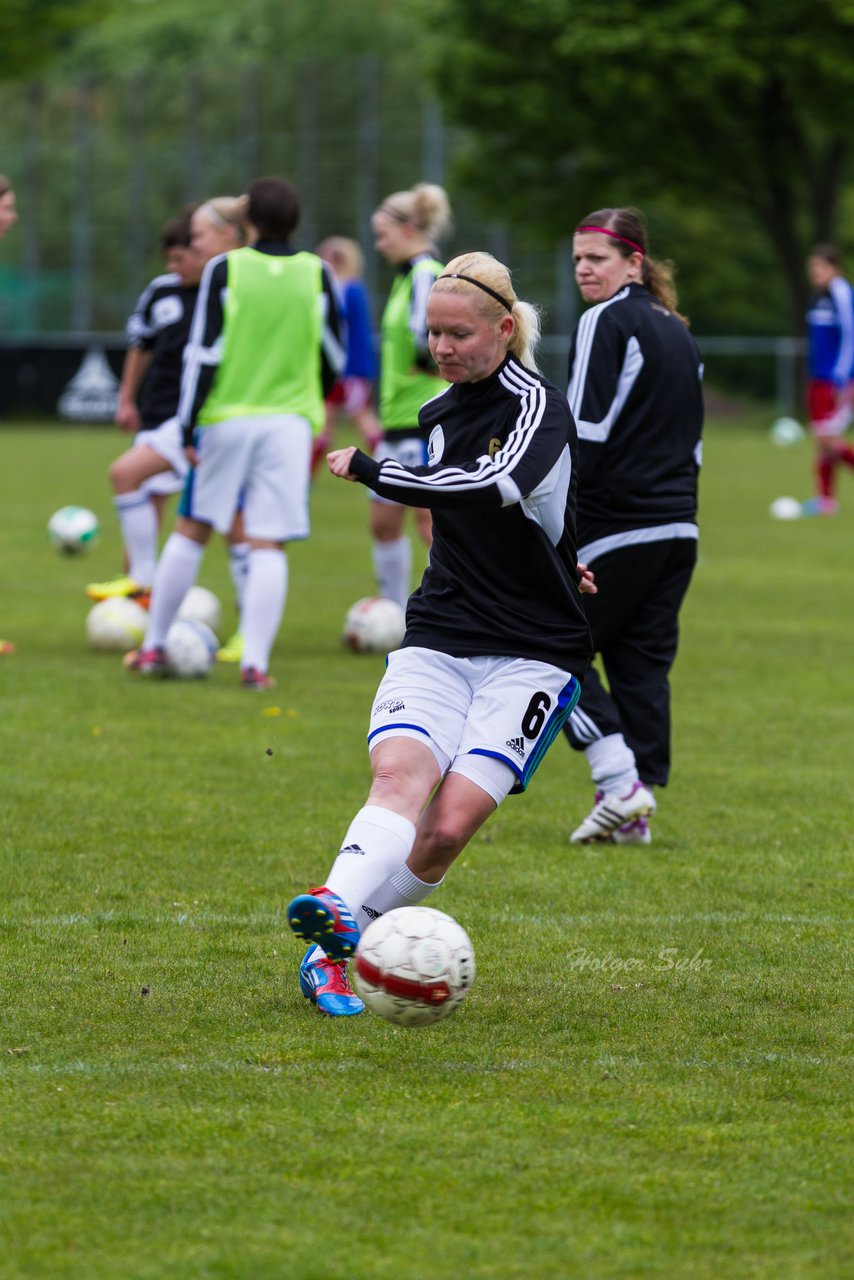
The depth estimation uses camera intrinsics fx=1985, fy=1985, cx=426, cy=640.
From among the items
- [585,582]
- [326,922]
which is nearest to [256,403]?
[585,582]

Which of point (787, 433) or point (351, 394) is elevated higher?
point (351, 394)

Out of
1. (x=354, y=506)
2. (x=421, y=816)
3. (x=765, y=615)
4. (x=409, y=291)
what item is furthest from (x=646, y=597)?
(x=354, y=506)

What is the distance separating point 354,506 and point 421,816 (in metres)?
17.8

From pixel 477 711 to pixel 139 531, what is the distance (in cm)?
723

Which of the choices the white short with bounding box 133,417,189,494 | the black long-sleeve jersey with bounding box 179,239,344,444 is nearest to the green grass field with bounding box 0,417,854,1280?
the black long-sleeve jersey with bounding box 179,239,344,444

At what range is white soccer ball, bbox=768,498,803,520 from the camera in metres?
20.2

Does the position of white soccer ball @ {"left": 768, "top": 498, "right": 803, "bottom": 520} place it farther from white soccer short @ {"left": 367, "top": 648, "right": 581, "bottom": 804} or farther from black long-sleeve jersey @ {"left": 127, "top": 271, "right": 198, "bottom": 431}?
white soccer short @ {"left": 367, "top": 648, "right": 581, "bottom": 804}

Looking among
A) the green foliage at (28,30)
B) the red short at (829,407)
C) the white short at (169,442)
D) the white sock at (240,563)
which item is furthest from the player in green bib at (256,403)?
the green foliage at (28,30)

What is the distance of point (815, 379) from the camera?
66.6ft

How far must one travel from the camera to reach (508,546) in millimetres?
4770

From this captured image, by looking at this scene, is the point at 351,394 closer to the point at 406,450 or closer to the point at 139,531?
the point at 139,531

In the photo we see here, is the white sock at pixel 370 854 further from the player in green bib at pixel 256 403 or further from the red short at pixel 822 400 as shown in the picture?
the red short at pixel 822 400

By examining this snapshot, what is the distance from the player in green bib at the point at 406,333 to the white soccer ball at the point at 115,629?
1.42 metres

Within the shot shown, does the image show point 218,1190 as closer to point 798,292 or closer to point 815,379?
point 815,379
